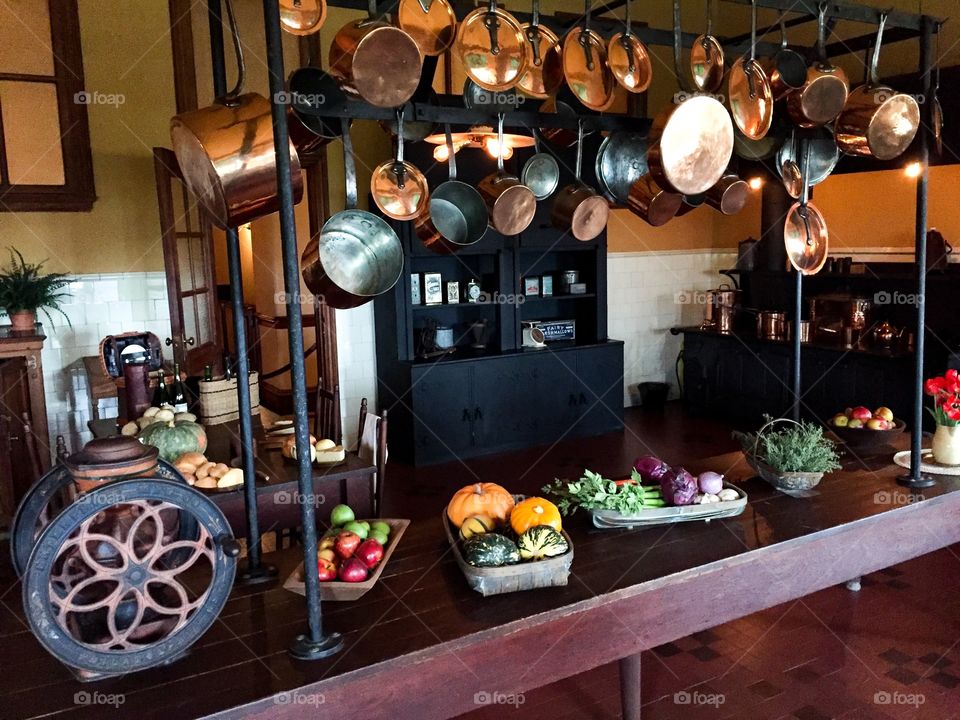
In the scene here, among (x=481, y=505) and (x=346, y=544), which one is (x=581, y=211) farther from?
(x=346, y=544)

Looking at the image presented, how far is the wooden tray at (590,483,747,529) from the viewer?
2404 mm

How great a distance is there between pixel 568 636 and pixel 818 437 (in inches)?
48.8

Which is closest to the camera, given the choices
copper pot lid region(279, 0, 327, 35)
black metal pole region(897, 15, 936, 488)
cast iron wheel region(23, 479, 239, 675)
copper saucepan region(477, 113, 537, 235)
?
cast iron wheel region(23, 479, 239, 675)

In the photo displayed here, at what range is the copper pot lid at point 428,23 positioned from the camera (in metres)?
2.42

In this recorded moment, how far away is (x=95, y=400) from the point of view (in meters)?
4.73

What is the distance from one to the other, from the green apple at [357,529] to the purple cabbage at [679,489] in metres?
0.90

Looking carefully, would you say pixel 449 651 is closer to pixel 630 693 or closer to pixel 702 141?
pixel 630 693

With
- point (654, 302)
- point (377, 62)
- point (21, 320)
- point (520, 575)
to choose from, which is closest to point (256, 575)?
point (520, 575)

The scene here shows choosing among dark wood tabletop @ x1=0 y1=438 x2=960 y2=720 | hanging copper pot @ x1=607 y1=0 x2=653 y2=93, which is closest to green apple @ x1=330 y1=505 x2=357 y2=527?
dark wood tabletop @ x1=0 y1=438 x2=960 y2=720

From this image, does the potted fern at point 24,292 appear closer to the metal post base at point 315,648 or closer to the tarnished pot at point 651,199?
the tarnished pot at point 651,199

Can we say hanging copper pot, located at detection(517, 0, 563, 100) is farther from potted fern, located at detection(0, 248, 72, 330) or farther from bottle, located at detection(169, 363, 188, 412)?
potted fern, located at detection(0, 248, 72, 330)

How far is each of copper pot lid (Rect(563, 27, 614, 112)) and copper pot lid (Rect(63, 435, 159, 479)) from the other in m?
1.70

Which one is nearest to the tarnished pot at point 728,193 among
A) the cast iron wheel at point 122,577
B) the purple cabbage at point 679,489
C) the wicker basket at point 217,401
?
the purple cabbage at point 679,489

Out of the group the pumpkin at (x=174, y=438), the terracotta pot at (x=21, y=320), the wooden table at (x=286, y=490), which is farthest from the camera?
the terracotta pot at (x=21, y=320)
